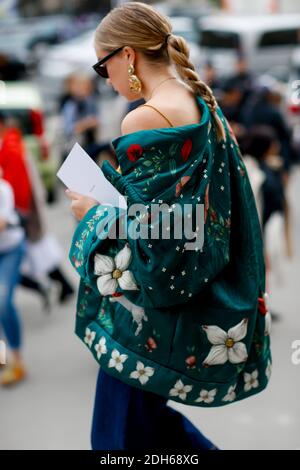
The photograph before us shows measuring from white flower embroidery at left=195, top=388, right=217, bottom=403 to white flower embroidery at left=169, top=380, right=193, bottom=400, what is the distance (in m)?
0.05

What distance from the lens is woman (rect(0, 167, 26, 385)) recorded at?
4.92m

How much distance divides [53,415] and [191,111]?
2.63 metres

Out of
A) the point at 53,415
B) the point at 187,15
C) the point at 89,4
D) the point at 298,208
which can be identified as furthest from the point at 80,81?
the point at 89,4

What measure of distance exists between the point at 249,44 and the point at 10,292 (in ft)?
44.6

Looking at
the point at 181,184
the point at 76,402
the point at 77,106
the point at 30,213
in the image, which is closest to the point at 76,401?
the point at 76,402

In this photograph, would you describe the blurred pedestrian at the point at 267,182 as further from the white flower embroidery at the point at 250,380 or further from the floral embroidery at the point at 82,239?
the floral embroidery at the point at 82,239

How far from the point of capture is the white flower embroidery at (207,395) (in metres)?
2.64

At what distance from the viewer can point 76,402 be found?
190 inches

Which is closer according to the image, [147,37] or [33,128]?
[147,37]

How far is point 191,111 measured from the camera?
2490mm

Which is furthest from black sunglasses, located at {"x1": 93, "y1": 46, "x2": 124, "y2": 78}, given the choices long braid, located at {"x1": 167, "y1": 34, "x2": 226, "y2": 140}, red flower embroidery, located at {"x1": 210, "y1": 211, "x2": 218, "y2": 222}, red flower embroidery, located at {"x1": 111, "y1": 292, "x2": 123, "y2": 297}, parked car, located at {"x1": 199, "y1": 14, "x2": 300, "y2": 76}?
parked car, located at {"x1": 199, "y1": 14, "x2": 300, "y2": 76}

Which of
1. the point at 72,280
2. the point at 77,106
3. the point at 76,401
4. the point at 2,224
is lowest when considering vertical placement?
the point at 72,280

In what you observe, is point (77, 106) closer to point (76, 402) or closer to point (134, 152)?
point (76, 402)

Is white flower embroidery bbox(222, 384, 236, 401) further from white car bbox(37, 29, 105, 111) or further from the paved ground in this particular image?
white car bbox(37, 29, 105, 111)
